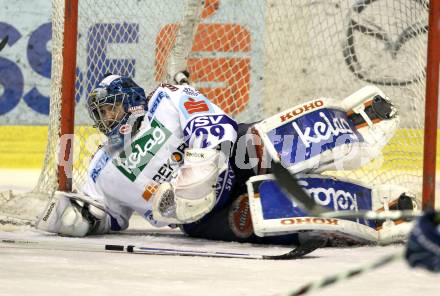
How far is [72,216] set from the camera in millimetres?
3652

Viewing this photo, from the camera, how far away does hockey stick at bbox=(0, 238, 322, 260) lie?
Result: 124 inches

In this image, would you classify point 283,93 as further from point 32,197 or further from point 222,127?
point 222,127

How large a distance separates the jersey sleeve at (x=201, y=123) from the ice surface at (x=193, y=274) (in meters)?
0.35

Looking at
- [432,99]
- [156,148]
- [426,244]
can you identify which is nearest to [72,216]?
[156,148]

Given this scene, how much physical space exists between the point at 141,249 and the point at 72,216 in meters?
0.45

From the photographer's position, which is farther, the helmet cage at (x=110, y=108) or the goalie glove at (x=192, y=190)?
the helmet cage at (x=110, y=108)

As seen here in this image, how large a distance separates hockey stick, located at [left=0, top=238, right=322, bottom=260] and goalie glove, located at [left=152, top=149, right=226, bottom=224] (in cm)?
13

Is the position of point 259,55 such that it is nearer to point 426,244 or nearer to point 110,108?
point 110,108

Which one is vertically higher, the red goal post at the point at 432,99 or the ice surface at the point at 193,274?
the red goal post at the point at 432,99

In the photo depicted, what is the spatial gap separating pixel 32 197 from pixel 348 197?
5.42ft

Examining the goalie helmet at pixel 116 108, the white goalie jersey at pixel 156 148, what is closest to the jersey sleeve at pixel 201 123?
the white goalie jersey at pixel 156 148

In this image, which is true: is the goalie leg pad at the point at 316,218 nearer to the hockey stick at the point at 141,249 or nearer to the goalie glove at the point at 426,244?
the hockey stick at the point at 141,249

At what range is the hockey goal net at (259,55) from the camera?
170 inches

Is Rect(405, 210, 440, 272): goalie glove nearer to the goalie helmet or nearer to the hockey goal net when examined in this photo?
the goalie helmet
